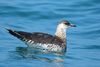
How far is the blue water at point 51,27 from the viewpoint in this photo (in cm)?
1925

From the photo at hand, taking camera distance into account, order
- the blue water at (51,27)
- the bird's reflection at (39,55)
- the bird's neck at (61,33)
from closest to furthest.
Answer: the blue water at (51,27), the bird's reflection at (39,55), the bird's neck at (61,33)

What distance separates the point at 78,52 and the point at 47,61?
5.87 ft

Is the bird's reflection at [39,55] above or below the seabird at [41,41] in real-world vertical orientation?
below

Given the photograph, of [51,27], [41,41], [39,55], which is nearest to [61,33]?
[41,41]

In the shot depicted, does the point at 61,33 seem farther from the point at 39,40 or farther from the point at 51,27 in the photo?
the point at 51,27

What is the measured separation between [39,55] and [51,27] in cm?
427

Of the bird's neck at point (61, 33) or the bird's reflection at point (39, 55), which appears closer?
the bird's reflection at point (39, 55)

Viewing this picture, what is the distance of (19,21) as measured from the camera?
24.6 m

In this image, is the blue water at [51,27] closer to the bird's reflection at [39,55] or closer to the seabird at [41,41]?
the bird's reflection at [39,55]

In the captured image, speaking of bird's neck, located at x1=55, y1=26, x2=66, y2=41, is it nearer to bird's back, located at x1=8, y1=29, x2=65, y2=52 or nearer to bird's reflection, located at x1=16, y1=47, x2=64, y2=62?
bird's back, located at x1=8, y1=29, x2=65, y2=52

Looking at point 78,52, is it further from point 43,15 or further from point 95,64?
point 43,15

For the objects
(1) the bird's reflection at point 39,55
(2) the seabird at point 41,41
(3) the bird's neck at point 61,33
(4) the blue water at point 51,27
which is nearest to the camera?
(4) the blue water at point 51,27

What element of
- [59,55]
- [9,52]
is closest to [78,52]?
[59,55]

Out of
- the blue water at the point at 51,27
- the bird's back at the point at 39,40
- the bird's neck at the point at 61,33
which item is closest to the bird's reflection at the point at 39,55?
the blue water at the point at 51,27
